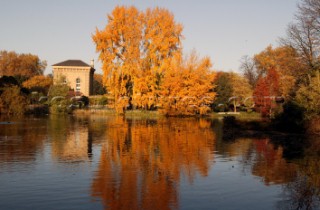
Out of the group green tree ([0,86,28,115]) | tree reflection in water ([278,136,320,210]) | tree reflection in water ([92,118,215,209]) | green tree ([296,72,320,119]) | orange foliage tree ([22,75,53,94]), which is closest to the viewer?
tree reflection in water ([278,136,320,210])

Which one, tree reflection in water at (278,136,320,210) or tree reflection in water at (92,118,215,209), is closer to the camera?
tree reflection in water at (278,136,320,210)

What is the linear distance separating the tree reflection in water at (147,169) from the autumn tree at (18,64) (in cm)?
8696

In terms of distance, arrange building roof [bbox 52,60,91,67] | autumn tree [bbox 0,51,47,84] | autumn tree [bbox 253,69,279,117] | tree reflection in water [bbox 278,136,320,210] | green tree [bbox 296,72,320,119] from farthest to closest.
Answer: autumn tree [bbox 0,51,47,84] → building roof [bbox 52,60,91,67] → autumn tree [bbox 253,69,279,117] → green tree [bbox 296,72,320,119] → tree reflection in water [bbox 278,136,320,210]

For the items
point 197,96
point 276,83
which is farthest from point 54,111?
point 276,83

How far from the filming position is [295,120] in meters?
24.5

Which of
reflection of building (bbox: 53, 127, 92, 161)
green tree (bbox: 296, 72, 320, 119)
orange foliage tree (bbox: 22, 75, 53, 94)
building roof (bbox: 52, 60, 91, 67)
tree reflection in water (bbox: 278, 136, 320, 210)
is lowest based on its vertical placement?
tree reflection in water (bbox: 278, 136, 320, 210)

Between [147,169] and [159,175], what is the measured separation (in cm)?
103

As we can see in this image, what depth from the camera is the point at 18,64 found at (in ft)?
341

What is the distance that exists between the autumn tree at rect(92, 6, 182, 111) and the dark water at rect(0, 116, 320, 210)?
99.9 ft

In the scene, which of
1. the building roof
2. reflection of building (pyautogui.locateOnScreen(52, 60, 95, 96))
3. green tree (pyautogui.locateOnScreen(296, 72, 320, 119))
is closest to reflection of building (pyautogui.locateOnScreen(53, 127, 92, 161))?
green tree (pyautogui.locateOnScreen(296, 72, 320, 119))

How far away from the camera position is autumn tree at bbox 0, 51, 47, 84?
101 metres

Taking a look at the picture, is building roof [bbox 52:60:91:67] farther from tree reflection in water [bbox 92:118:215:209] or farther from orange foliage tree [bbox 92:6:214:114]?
tree reflection in water [bbox 92:118:215:209]

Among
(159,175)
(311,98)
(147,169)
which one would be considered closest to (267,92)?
(311,98)

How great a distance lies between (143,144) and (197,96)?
93.1ft
